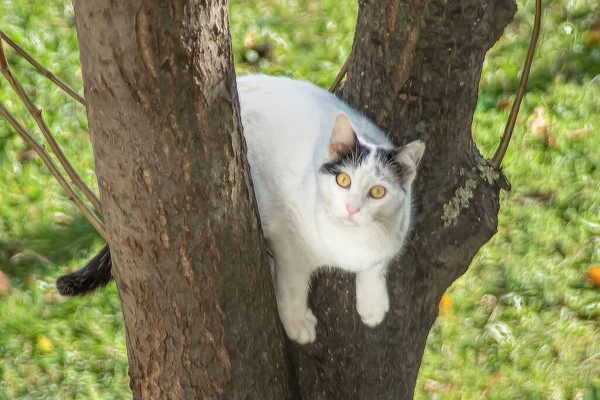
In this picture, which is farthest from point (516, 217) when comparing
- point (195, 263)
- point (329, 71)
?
point (195, 263)

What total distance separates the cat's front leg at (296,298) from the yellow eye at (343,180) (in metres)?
0.24

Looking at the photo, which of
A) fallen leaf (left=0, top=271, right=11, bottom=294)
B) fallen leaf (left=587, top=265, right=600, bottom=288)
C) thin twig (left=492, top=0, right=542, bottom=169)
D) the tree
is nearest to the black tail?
the tree

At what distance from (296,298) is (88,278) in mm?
556

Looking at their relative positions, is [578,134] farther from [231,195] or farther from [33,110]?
[33,110]

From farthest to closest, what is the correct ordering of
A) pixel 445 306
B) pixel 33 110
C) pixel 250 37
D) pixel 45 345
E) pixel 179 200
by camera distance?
pixel 250 37
pixel 445 306
pixel 45 345
pixel 33 110
pixel 179 200

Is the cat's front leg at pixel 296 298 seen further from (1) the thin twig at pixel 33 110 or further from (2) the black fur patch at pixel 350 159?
(1) the thin twig at pixel 33 110

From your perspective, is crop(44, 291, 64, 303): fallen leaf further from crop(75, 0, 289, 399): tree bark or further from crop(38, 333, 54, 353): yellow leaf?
crop(75, 0, 289, 399): tree bark

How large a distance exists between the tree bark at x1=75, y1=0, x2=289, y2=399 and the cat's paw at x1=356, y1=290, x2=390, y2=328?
0.23 m

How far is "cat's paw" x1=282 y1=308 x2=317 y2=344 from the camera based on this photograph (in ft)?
6.02

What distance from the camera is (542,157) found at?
3.69 metres

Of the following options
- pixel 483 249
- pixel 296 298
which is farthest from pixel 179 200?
pixel 483 249

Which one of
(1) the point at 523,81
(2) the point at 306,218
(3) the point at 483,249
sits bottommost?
(3) the point at 483,249

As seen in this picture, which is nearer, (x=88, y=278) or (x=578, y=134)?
(x=88, y=278)

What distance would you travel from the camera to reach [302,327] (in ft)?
6.03
